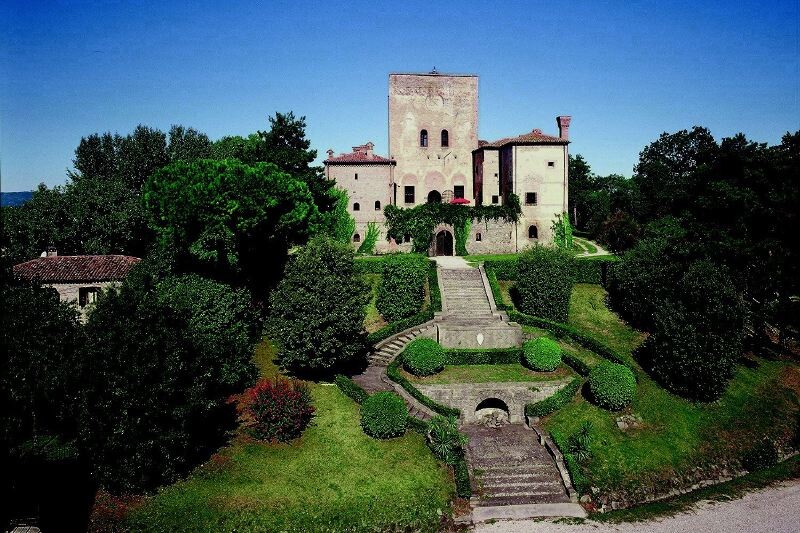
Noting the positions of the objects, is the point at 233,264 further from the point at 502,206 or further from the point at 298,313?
the point at 502,206

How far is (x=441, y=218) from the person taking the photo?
143 ft

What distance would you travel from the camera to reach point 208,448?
1953 cm

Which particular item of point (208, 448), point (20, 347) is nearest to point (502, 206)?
point (208, 448)

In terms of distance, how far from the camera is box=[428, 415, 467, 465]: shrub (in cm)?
1945

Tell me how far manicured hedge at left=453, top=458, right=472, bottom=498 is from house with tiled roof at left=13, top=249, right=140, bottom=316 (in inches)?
886

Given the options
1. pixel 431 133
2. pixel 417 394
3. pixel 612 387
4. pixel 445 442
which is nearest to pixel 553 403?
pixel 612 387

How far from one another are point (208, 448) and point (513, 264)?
22457 millimetres

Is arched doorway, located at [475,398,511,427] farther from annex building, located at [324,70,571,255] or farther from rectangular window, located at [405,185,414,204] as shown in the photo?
rectangular window, located at [405,185,414,204]

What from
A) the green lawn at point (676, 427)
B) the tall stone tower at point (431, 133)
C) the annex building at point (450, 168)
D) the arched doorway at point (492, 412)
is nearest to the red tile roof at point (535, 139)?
the annex building at point (450, 168)

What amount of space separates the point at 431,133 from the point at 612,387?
1196 inches

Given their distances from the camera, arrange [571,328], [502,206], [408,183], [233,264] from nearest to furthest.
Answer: [233,264] < [571,328] < [502,206] < [408,183]

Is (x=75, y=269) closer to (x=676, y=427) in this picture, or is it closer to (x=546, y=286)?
(x=546, y=286)

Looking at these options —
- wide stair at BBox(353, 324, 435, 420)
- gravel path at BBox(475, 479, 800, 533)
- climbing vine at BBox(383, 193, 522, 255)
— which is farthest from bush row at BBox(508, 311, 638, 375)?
climbing vine at BBox(383, 193, 522, 255)

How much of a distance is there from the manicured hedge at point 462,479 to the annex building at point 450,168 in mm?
26090
